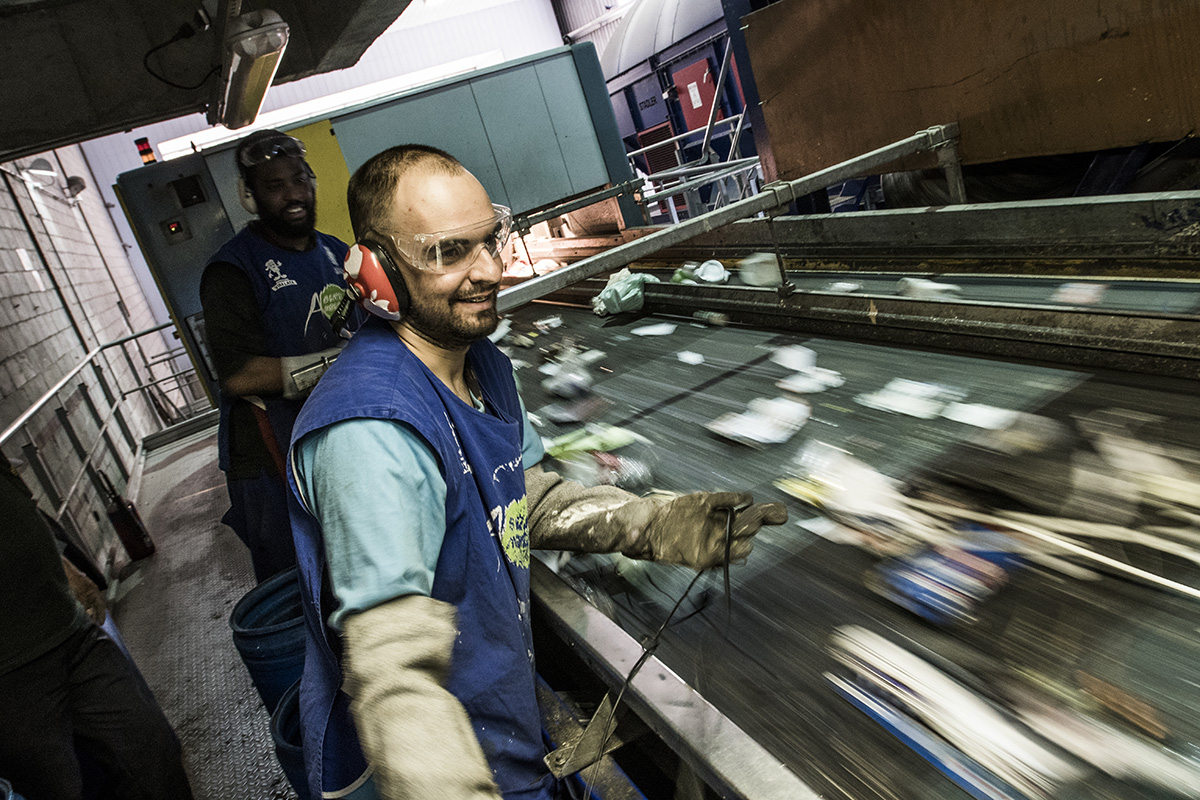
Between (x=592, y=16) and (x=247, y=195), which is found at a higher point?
(x=592, y=16)

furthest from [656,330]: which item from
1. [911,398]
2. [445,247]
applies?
[445,247]

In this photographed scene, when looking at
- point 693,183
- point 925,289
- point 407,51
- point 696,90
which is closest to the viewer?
point 925,289

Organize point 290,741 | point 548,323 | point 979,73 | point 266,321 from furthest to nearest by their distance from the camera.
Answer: point 548,323, point 979,73, point 266,321, point 290,741

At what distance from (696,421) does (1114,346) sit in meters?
1.27

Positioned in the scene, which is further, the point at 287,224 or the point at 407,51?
the point at 407,51

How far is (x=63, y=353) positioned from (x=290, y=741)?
6500mm

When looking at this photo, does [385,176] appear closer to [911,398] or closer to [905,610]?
[905,610]

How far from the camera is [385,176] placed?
125cm

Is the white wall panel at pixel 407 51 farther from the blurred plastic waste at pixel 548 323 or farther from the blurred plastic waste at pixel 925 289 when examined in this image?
the blurred plastic waste at pixel 925 289

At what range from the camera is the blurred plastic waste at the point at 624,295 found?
13.7ft

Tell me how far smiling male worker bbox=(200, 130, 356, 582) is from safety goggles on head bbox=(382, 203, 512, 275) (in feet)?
3.93

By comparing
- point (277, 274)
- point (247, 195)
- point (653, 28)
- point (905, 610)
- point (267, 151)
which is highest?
point (653, 28)

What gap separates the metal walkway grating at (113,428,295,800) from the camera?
2.50 meters

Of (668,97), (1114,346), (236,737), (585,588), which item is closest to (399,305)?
(585,588)
